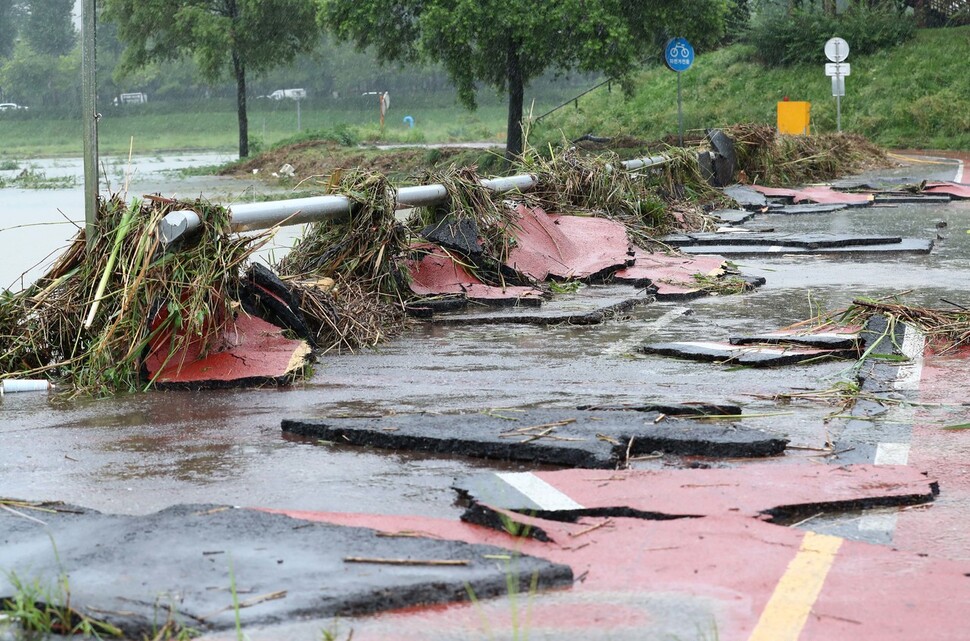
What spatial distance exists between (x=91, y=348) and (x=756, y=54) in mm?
44247

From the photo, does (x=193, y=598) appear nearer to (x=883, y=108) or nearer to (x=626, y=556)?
(x=626, y=556)


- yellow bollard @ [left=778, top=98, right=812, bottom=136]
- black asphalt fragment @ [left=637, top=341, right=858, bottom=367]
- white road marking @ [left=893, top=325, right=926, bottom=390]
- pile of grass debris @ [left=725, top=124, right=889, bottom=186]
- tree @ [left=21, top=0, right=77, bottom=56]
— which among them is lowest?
black asphalt fragment @ [left=637, top=341, right=858, bottom=367]

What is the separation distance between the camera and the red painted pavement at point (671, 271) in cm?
986

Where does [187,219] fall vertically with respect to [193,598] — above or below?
above

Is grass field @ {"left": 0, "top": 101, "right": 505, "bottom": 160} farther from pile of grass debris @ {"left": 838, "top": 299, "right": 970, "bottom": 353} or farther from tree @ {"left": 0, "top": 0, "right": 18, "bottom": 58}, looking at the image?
pile of grass debris @ {"left": 838, "top": 299, "right": 970, "bottom": 353}

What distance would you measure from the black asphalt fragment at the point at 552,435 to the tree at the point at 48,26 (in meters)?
97.7

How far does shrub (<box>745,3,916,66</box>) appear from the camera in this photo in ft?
149

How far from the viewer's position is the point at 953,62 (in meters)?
42.7

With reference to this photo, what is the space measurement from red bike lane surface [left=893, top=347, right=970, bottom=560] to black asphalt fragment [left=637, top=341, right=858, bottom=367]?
1.83 feet

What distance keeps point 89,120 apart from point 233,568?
15.2 feet

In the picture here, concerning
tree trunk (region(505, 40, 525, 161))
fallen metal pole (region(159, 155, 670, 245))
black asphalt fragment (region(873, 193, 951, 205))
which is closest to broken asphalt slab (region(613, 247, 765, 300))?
fallen metal pole (region(159, 155, 670, 245))

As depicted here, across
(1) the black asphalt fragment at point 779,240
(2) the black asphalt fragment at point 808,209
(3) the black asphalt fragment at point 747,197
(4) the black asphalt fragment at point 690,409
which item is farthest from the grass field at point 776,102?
(4) the black asphalt fragment at point 690,409

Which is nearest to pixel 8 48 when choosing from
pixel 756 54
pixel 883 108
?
pixel 756 54

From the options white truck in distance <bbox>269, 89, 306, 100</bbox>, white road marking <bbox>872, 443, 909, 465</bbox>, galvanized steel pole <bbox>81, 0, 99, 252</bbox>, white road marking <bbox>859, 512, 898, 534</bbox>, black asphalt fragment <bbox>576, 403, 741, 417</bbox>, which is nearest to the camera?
white road marking <bbox>859, 512, 898, 534</bbox>
